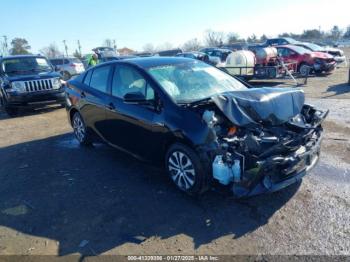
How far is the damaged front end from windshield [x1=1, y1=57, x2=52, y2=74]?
9.03 metres

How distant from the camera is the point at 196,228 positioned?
3588mm

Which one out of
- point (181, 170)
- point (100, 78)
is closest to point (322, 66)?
point (100, 78)

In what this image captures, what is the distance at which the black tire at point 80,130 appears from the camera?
21.4 feet

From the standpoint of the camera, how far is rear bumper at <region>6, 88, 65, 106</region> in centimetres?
1030

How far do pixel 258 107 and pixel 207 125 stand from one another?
0.69 meters

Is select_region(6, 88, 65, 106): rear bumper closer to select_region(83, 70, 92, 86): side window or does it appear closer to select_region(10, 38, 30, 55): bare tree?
select_region(83, 70, 92, 86): side window

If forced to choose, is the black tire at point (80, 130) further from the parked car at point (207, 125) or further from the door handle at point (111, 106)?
the door handle at point (111, 106)

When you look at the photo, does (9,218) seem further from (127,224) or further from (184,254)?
(184,254)

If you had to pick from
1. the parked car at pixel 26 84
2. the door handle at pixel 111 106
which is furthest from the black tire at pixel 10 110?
the door handle at pixel 111 106

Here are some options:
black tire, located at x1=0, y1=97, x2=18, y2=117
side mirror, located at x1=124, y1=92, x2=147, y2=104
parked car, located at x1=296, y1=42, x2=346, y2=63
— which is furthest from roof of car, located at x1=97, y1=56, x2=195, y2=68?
parked car, located at x1=296, y1=42, x2=346, y2=63

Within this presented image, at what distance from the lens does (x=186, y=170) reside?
4109mm

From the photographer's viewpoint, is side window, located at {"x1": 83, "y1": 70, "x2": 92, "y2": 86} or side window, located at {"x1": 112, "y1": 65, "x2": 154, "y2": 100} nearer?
side window, located at {"x1": 112, "y1": 65, "x2": 154, "y2": 100}

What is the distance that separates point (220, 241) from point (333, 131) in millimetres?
4593

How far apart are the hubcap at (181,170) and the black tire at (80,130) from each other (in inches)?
107
